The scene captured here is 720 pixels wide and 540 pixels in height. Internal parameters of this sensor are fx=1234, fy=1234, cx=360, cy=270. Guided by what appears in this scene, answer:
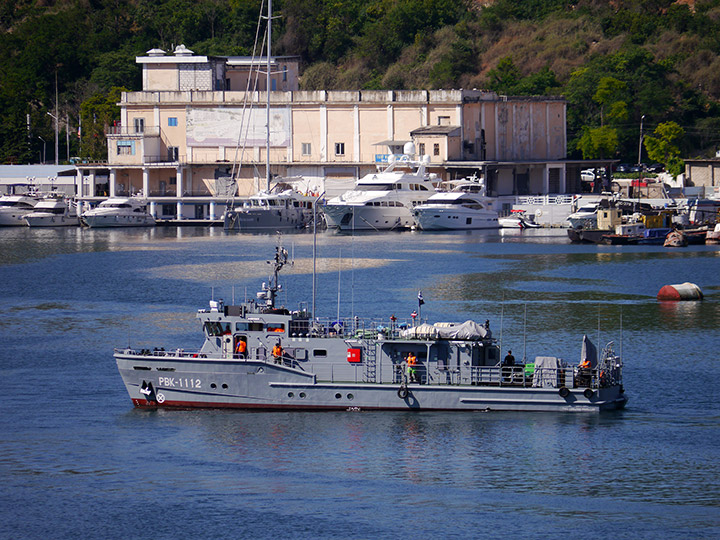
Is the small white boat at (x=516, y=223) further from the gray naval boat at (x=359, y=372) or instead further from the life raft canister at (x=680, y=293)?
the gray naval boat at (x=359, y=372)

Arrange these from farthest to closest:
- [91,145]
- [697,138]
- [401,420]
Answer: [91,145]
[697,138]
[401,420]

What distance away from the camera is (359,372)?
42.6 m

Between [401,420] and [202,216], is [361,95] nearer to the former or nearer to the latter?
[202,216]

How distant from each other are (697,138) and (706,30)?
71.6 feet

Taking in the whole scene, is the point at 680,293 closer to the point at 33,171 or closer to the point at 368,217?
the point at 368,217

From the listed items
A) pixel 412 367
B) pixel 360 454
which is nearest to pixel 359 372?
pixel 412 367

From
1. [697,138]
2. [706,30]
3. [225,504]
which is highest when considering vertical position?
[706,30]

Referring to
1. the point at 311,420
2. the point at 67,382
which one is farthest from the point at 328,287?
the point at 311,420

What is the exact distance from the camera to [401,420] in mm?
41594

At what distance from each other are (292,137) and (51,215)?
89.5 feet

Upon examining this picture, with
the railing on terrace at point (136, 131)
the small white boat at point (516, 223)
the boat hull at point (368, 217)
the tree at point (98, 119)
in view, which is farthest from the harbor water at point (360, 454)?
the tree at point (98, 119)

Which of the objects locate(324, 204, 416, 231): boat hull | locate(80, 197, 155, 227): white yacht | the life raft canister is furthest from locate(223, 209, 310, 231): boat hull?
the life raft canister

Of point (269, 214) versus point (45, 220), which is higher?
point (269, 214)

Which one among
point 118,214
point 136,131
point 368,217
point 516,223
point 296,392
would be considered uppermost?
point 136,131
